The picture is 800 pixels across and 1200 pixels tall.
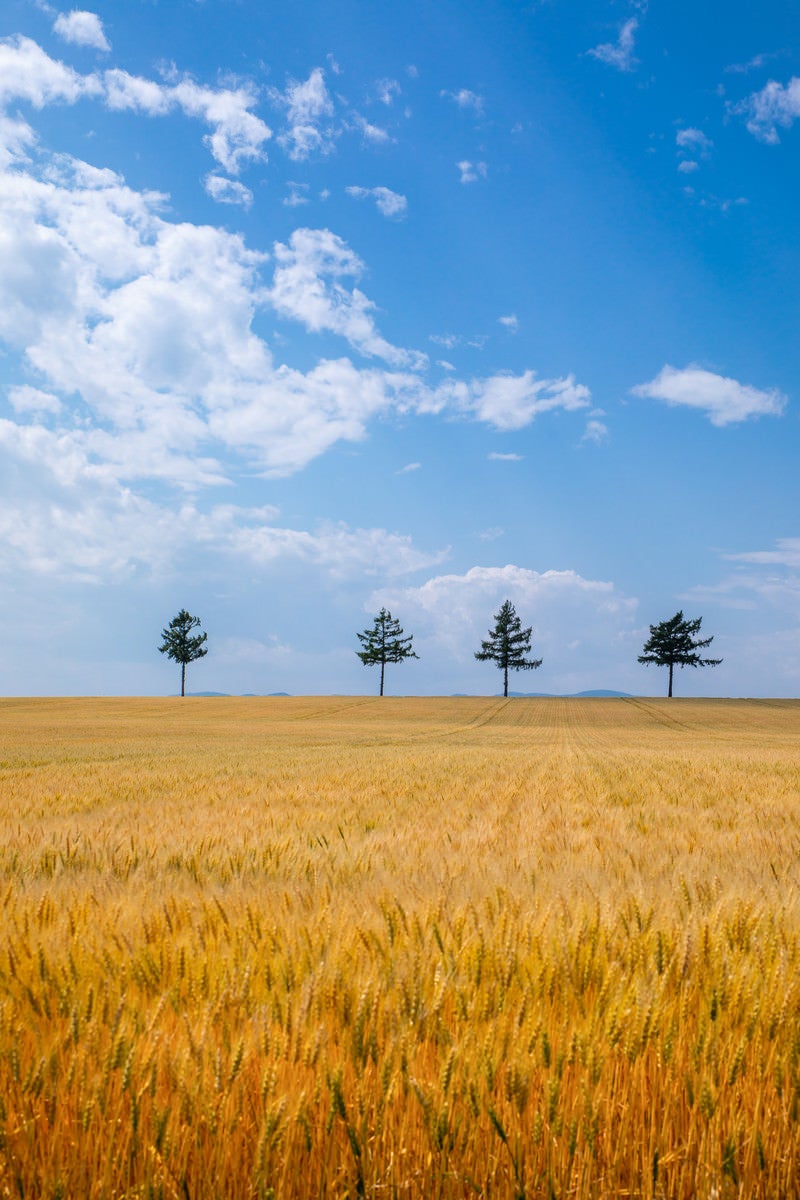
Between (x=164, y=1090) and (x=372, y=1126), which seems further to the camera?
(x=164, y=1090)

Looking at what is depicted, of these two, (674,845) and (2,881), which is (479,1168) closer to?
(2,881)

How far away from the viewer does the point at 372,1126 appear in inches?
51.2

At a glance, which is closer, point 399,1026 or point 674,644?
point 399,1026

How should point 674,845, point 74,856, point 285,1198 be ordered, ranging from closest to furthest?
point 285,1198 → point 74,856 → point 674,845

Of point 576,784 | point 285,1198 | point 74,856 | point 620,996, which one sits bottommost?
point 576,784

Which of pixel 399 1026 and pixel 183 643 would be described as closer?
pixel 399 1026

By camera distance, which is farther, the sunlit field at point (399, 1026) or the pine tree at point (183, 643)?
the pine tree at point (183, 643)

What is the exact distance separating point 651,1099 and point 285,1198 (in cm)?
80

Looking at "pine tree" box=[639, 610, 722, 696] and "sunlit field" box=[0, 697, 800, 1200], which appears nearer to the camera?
"sunlit field" box=[0, 697, 800, 1200]

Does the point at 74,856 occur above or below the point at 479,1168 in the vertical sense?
below

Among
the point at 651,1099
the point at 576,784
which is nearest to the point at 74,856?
the point at 651,1099

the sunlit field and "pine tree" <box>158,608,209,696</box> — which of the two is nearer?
the sunlit field

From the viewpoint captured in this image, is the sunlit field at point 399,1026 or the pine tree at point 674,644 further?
the pine tree at point 674,644

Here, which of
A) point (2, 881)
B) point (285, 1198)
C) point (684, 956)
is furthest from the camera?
point (2, 881)
